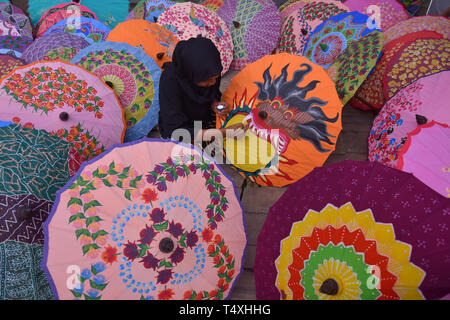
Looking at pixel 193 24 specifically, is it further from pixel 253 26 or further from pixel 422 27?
pixel 422 27

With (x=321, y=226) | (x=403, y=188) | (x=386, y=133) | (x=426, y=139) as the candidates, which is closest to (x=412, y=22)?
(x=386, y=133)

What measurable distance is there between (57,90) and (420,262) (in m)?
2.08

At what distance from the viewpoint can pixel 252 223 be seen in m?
2.05

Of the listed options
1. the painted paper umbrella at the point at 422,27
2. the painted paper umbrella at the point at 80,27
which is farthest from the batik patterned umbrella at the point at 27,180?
the painted paper umbrella at the point at 422,27

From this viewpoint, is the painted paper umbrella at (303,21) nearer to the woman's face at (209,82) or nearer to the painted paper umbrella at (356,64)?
the painted paper umbrella at (356,64)

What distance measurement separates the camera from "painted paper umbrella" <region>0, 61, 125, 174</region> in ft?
5.95

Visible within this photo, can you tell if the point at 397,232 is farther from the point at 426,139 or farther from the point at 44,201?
the point at 44,201

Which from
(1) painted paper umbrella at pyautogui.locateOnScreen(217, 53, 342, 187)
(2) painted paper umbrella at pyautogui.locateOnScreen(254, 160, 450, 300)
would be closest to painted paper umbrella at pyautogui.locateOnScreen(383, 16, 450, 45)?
(1) painted paper umbrella at pyautogui.locateOnScreen(217, 53, 342, 187)

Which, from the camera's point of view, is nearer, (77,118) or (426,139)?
(426,139)

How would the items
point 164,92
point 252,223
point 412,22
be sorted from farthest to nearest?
point 412,22 → point 252,223 → point 164,92

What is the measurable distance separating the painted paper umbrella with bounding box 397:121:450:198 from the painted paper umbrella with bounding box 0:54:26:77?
2817mm

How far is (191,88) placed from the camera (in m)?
1.82

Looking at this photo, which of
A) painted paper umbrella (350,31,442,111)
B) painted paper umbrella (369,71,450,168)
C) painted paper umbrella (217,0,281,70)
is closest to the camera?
painted paper umbrella (369,71,450,168)

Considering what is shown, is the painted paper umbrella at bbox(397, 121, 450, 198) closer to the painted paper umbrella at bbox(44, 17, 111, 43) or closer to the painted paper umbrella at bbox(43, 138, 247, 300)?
the painted paper umbrella at bbox(43, 138, 247, 300)
